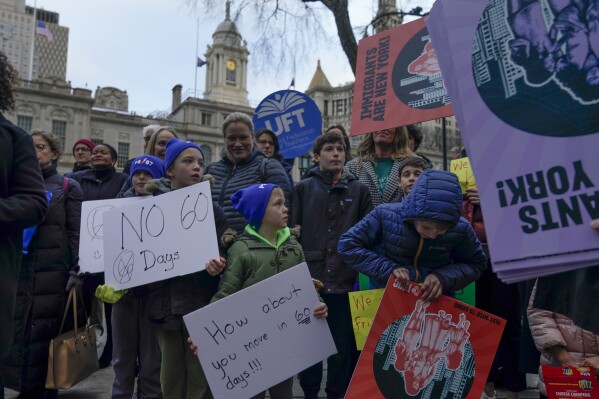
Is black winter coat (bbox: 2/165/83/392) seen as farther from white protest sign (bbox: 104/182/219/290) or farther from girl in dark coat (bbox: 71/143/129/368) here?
girl in dark coat (bbox: 71/143/129/368)

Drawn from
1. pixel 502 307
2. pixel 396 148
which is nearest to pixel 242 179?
pixel 396 148

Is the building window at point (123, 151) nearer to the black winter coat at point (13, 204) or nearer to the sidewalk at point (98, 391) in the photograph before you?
the sidewalk at point (98, 391)

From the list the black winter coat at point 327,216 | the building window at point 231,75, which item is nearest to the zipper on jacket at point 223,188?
the black winter coat at point 327,216

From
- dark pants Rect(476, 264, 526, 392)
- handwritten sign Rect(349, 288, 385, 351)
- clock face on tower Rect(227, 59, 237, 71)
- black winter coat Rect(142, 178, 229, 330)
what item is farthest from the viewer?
clock face on tower Rect(227, 59, 237, 71)

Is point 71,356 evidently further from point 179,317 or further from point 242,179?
point 242,179

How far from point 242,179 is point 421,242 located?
1412 millimetres

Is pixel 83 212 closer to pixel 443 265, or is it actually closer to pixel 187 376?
pixel 187 376

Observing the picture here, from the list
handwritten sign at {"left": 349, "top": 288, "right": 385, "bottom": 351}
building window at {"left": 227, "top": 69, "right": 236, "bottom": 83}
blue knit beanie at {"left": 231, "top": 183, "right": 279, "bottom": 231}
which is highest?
building window at {"left": 227, "top": 69, "right": 236, "bottom": 83}

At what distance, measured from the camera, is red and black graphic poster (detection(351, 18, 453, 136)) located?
3.87m

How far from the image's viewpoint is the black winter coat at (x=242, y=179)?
3.58 meters

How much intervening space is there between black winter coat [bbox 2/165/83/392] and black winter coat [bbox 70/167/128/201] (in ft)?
3.43

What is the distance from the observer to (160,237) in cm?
304

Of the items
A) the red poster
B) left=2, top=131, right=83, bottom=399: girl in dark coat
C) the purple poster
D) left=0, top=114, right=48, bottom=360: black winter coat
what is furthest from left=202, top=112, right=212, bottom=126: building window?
the purple poster

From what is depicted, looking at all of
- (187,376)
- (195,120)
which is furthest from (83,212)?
(195,120)
